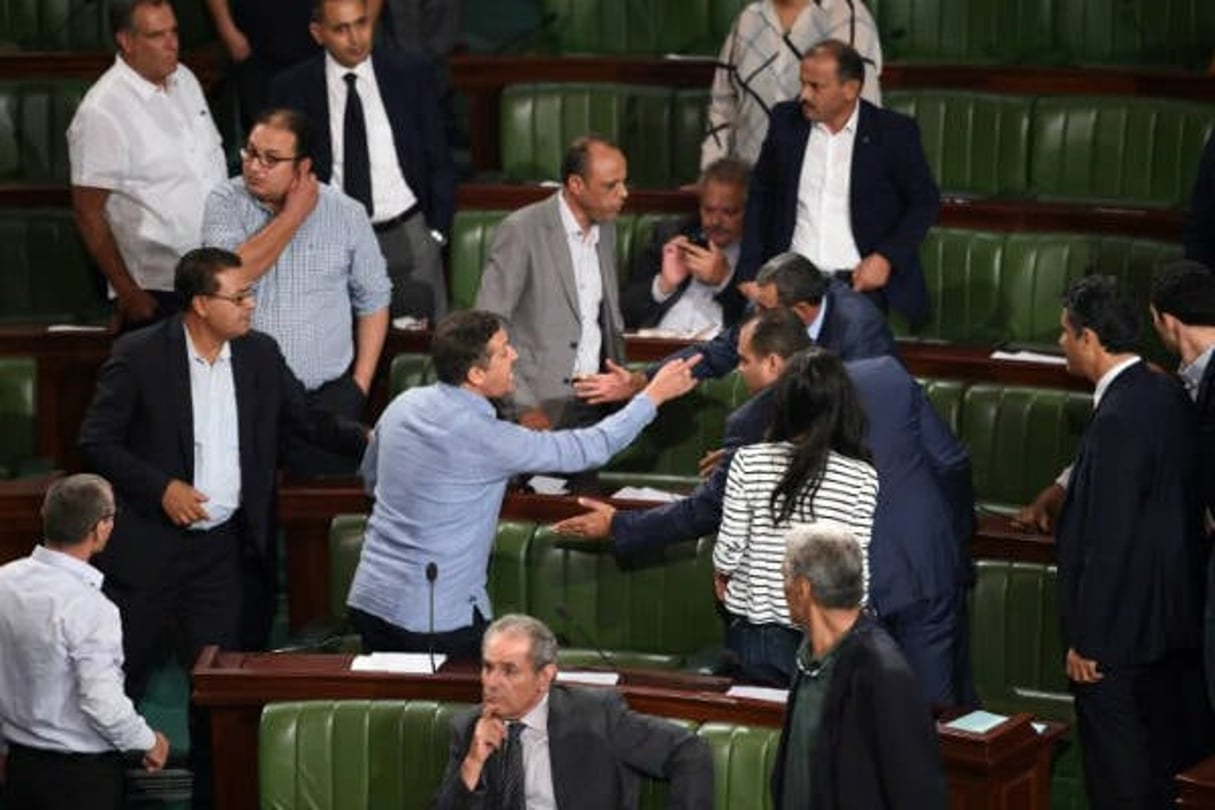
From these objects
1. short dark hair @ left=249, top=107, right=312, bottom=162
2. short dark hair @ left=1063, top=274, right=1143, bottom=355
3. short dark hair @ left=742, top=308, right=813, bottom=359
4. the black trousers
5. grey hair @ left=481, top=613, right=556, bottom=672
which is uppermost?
short dark hair @ left=249, top=107, right=312, bottom=162

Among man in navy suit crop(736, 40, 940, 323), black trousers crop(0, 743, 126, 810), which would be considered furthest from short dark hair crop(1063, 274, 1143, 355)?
black trousers crop(0, 743, 126, 810)

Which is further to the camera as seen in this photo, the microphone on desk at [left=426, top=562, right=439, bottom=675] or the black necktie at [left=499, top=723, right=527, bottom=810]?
the microphone on desk at [left=426, top=562, right=439, bottom=675]

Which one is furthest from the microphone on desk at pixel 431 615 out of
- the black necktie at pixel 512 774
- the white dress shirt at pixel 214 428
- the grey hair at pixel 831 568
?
the grey hair at pixel 831 568

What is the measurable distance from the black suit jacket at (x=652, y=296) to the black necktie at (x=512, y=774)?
6.74ft

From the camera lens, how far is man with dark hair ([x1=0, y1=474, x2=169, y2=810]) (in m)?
4.27

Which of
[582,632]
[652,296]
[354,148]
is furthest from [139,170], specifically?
[582,632]

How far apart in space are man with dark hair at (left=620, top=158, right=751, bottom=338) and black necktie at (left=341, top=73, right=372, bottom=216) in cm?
64

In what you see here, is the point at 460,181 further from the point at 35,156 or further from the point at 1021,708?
the point at 1021,708

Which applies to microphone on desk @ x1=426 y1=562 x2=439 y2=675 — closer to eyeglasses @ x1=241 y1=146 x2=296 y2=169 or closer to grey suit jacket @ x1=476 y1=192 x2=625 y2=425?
grey suit jacket @ x1=476 y1=192 x2=625 y2=425

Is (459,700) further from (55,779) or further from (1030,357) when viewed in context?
(1030,357)

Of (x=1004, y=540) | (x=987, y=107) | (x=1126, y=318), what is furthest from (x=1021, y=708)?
(x=987, y=107)

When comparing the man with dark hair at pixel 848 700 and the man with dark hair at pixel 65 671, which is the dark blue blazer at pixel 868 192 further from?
the man with dark hair at pixel 848 700

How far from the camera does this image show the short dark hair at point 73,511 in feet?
14.1

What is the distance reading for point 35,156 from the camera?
6797mm
